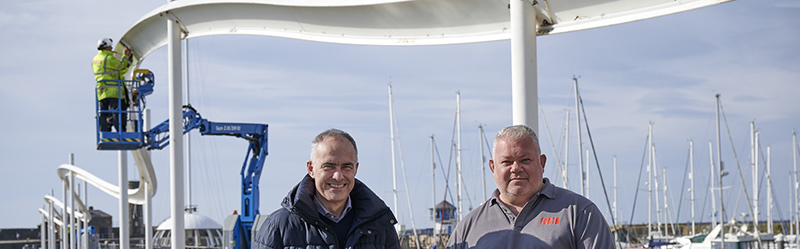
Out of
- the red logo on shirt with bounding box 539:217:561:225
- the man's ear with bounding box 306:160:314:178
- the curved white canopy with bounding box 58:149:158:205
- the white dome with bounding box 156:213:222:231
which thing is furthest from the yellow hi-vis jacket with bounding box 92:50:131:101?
the white dome with bounding box 156:213:222:231

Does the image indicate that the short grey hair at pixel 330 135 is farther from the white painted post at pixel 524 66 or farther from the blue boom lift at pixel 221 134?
the blue boom lift at pixel 221 134

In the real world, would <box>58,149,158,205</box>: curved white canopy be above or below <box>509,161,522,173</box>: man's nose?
below

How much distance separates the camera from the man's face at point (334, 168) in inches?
159

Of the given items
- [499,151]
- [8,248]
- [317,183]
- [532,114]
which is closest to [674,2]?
[532,114]

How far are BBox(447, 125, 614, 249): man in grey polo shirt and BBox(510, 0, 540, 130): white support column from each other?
255 cm

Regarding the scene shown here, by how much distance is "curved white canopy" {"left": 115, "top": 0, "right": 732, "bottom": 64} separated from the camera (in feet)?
23.8

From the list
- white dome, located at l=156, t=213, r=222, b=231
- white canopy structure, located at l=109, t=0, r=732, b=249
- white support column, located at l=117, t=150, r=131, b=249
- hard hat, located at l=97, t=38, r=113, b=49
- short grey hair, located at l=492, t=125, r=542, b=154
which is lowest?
white dome, located at l=156, t=213, r=222, b=231

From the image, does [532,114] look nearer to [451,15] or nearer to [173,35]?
[451,15]

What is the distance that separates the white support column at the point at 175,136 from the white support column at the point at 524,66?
5937 millimetres

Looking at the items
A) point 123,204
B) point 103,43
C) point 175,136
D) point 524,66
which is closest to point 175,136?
point 175,136

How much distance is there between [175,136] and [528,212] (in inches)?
323

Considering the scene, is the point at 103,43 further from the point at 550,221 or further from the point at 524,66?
the point at 550,221

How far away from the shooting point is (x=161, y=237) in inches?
1326

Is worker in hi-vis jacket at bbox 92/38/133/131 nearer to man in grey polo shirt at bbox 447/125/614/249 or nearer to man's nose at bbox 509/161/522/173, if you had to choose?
man in grey polo shirt at bbox 447/125/614/249
